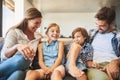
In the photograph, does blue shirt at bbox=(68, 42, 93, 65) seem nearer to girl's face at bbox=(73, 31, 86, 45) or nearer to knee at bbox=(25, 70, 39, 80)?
girl's face at bbox=(73, 31, 86, 45)

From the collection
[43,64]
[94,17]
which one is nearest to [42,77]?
[43,64]

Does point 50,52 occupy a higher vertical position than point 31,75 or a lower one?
higher

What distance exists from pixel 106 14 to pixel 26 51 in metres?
0.49

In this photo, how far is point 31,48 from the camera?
4.66 feet

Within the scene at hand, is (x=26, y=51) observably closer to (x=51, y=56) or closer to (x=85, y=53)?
(x=51, y=56)

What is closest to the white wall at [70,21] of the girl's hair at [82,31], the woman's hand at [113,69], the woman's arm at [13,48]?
the girl's hair at [82,31]

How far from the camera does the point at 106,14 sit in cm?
140

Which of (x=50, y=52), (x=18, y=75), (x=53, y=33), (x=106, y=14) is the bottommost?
(x=18, y=75)

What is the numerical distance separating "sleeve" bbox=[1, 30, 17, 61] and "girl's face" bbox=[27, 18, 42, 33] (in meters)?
0.10

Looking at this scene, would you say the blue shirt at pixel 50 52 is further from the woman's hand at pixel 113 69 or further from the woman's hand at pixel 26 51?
the woman's hand at pixel 113 69

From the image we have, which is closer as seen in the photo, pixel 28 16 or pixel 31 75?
pixel 31 75

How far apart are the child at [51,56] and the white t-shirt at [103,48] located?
0.62 feet

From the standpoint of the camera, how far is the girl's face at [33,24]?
144cm

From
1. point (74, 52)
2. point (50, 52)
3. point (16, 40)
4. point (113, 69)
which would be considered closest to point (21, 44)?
point (16, 40)
